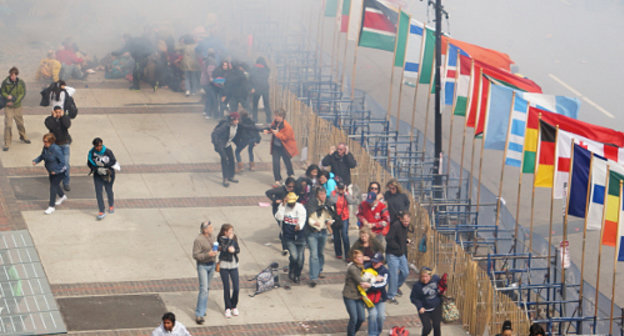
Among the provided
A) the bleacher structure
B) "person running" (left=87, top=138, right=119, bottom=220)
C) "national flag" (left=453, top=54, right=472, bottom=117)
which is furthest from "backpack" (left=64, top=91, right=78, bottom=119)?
"national flag" (left=453, top=54, right=472, bottom=117)

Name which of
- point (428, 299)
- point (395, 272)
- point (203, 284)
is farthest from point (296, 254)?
point (428, 299)

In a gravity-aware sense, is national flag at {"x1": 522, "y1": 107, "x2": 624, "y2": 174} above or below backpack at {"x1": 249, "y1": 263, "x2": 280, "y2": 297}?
above

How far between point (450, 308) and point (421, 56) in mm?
5356

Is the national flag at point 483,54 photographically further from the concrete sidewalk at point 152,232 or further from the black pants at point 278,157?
the concrete sidewalk at point 152,232

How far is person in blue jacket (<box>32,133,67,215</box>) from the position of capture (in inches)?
579

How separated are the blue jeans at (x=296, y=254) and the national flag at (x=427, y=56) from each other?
15.0ft

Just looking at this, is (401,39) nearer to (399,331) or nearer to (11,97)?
(11,97)

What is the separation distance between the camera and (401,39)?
1747cm

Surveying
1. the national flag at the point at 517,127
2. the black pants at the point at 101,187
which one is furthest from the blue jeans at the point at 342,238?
the black pants at the point at 101,187

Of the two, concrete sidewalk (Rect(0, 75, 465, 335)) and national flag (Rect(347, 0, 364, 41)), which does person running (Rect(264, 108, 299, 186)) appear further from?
national flag (Rect(347, 0, 364, 41))

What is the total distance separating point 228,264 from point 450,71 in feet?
18.2

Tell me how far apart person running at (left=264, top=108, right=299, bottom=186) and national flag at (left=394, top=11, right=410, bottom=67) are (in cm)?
223

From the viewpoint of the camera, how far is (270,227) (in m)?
15.3

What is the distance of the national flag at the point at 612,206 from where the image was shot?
11859 millimetres
